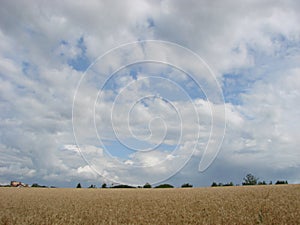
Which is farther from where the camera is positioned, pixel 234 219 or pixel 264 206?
pixel 264 206

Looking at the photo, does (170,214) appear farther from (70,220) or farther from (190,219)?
(70,220)

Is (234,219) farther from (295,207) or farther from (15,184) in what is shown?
(15,184)

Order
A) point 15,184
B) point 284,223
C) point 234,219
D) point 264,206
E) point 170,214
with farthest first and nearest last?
1. point 15,184
2. point 264,206
3. point 170,214
4. point 234,219
5. point 284,223

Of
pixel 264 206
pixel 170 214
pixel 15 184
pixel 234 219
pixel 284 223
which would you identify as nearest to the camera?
pixel 284 223

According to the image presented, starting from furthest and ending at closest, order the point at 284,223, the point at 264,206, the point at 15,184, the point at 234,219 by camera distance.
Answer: the point at 15,184 → the point at 264,206 → the point at 234,219 → the point at 284,223

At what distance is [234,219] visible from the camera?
14328 millimetres

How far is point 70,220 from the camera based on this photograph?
1473 centimetres

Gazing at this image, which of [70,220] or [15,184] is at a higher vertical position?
[15,184]

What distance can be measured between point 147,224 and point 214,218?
3.51 meters

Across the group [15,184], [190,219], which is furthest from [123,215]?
[15,184]

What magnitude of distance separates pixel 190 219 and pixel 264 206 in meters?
6.01

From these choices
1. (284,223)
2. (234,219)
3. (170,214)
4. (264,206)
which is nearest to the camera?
(284,223)

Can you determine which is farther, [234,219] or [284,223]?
[234,219]

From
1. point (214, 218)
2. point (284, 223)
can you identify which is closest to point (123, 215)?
point (214, 218)
